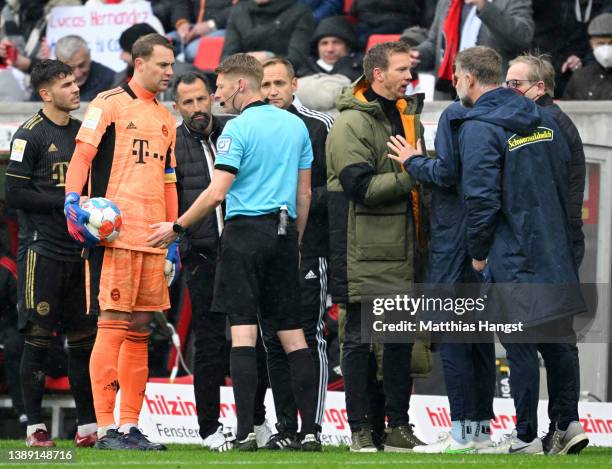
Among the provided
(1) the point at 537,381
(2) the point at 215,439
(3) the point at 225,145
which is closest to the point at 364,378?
(2) the point at 215,439

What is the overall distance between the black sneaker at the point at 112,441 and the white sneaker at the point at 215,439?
1.99 feet

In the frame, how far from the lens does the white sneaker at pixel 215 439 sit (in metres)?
8.51

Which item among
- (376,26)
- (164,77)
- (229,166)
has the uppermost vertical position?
(376,26)

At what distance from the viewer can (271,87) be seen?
9.10 m

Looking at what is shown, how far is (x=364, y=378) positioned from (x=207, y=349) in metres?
1.00

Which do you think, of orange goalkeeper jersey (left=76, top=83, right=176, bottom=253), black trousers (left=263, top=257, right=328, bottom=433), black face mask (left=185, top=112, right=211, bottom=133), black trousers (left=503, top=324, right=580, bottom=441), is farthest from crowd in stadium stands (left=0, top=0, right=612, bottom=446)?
black trousers (left=503, top=324, right=580, bottom=441)

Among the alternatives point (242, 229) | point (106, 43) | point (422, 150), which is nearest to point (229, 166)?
point (242, 229)

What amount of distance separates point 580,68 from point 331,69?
2.30 metres

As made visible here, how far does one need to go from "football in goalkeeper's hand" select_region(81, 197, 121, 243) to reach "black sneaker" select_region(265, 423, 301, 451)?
1.48 metres

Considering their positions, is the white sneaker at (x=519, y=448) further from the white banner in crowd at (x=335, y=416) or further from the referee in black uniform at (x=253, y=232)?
the white banner in crowd at (x=335, y=416)

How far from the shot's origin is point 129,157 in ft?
27.2

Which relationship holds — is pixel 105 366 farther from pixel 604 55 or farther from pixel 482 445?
pixel 604 55

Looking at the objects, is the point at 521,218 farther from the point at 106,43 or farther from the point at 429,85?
the point at 106,43

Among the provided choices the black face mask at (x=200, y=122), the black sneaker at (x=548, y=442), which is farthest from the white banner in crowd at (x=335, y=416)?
the black face mask at (x=200, y=122)
